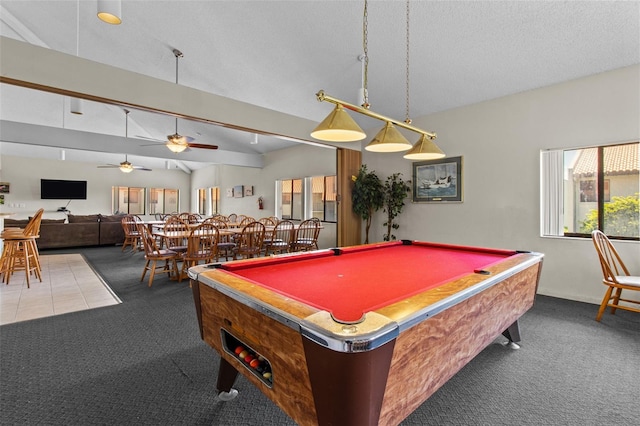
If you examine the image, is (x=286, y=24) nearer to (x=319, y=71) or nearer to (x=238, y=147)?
(x=319, y=71)

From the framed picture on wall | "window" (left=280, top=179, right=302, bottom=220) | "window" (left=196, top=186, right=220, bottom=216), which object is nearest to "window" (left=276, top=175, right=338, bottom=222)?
"window" (left=280, top=179, right=302, bottom=220)

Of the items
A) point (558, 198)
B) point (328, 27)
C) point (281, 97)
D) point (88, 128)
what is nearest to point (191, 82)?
point (281, 97)

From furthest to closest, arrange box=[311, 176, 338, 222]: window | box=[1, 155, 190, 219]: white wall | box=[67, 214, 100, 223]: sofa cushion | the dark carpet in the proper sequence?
box=[1, 155, 190, 219]: white wall → box=[67, 214, 100, 223]: sofa cushion → box=[311, 176, 338, 222]: window → the dark carpet

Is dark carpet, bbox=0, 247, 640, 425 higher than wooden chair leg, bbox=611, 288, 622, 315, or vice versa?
wooden chair leg, bbox=611, 288, 622, 315

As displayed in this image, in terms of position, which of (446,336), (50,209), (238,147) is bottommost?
(446,336)

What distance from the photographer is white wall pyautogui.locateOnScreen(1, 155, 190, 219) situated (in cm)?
938

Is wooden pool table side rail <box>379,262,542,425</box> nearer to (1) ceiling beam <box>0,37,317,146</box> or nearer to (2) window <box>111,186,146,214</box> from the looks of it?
(1) ceiling beam <box>0,37,317,146</box>

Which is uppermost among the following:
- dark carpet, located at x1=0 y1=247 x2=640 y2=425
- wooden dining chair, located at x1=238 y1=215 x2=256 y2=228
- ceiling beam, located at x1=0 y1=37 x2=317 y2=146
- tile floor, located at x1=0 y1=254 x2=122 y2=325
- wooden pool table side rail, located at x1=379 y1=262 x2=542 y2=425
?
ceiling beam, located at x1=0 y1=37 x2=317 y2=146

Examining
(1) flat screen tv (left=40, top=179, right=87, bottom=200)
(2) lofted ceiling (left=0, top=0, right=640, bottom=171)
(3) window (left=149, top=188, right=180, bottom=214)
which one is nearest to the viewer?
(2) lofted ceiling (left=0, top=0, right=640, bottom=171)

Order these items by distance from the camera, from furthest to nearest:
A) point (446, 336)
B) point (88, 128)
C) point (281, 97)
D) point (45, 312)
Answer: point (88, 128), point (281, 97), point (45, 312), point (446, 336)

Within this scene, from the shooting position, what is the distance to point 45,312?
3.11 m

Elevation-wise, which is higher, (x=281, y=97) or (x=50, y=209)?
(x=281, y=97)

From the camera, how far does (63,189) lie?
32.7 feet

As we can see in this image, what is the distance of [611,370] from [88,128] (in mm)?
10225
